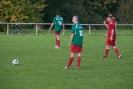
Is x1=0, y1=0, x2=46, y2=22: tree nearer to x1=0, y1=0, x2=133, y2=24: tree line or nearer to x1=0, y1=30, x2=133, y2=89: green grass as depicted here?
x1=0, y1=0, x2=133, y2=24: tree line

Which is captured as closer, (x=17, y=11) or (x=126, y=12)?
(x=17, y=11)

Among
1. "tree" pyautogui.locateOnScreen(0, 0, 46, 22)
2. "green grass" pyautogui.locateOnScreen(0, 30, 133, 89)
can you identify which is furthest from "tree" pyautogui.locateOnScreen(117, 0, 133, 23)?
"green grass" pyautogui.locateOnScreen(0, 30, 133, 89)

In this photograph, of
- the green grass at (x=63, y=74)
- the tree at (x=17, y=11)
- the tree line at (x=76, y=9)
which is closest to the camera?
the green grass at (x=63, y=74)

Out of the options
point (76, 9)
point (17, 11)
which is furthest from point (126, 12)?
point (17, 11)

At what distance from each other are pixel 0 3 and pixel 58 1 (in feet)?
58.8

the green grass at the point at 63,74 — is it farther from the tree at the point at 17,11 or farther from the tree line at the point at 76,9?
the tree line at the point at 76,9

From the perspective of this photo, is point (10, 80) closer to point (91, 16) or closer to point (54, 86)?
point (54, 86)

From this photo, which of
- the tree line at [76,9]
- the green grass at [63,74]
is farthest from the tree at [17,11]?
the green grass at [63,74]

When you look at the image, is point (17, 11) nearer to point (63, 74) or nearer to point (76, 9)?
point (76, 9)

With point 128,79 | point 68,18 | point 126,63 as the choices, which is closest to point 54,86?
point 128,79

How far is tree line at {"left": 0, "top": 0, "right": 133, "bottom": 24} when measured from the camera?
178 ft

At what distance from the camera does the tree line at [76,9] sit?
178 feet

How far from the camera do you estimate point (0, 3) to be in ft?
167

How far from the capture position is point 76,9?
219 ft
